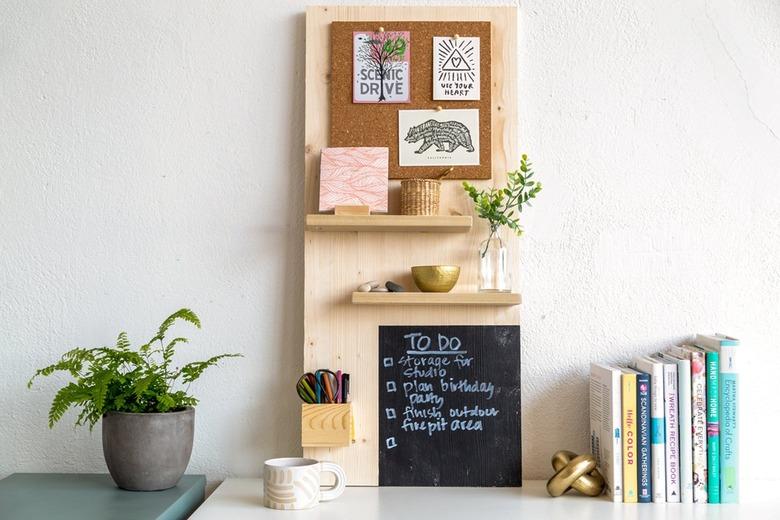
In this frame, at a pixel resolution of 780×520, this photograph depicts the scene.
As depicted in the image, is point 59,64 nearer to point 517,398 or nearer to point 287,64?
point 287,64

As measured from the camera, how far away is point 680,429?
4.87 feet

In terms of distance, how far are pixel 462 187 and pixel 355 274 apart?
30cm

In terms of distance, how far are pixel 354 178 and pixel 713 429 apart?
0.87 meters

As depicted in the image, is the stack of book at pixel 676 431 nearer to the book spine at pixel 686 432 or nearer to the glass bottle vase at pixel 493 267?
the book spine at pixel 686 432

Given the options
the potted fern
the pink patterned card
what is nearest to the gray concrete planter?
the potted fern

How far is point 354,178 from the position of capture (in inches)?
64.3

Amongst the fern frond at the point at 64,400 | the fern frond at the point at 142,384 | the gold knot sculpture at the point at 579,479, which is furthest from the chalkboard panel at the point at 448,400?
the fern frond at the point at 64,400

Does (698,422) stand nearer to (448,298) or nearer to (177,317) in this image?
(448,298)

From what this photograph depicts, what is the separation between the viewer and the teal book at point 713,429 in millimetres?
1475

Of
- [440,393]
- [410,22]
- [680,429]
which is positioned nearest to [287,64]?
[410,22]

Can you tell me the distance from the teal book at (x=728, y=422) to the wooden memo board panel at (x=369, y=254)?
16.5 inches

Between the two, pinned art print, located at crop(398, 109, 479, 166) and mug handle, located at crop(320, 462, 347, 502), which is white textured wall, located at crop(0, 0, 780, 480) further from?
mug handle, located at crop(320, 462, 347, 502)

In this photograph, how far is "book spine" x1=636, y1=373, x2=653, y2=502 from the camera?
1.47 m

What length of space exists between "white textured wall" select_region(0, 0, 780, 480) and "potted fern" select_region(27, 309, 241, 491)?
0.17 m
